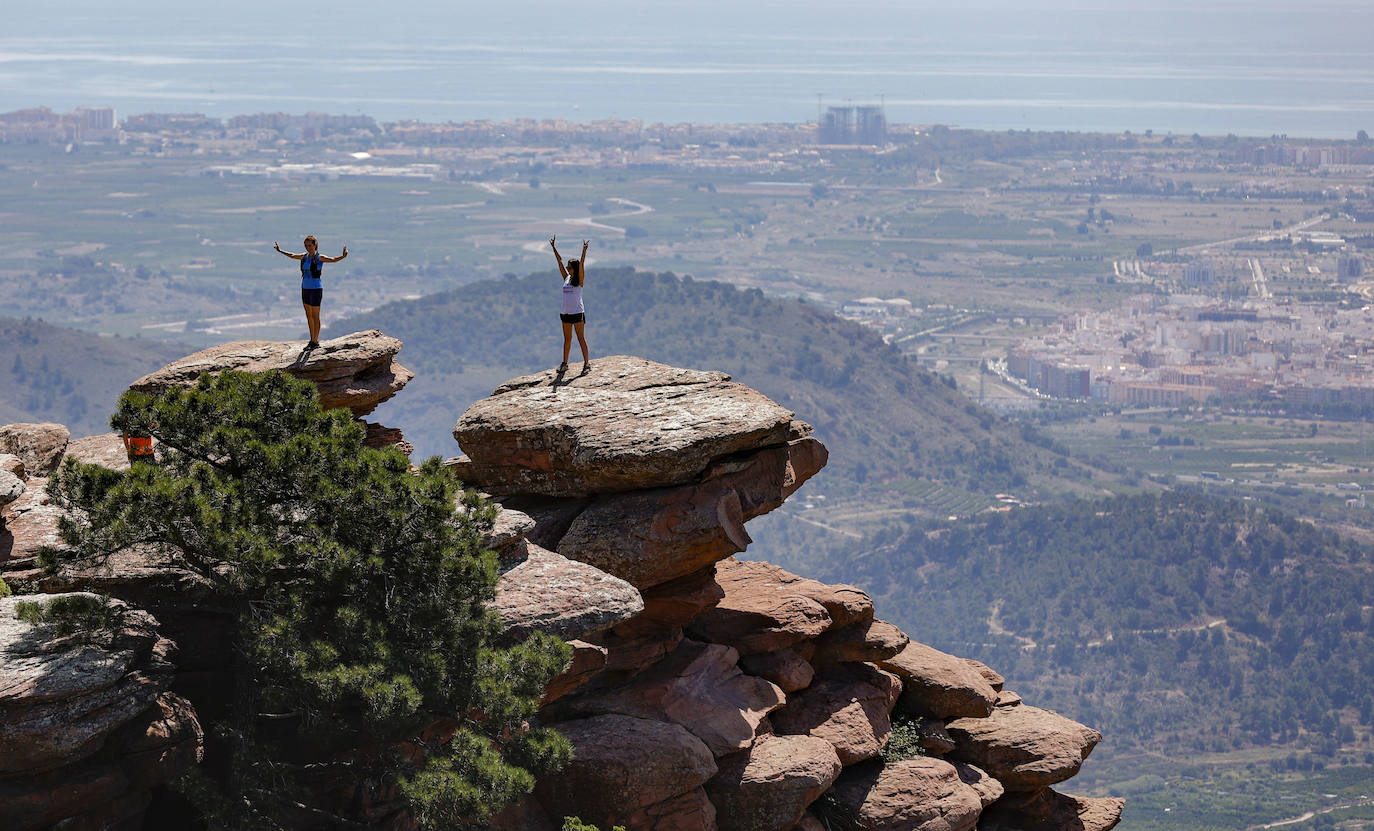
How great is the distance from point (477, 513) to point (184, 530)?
4.96 metres

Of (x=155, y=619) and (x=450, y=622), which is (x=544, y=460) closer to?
(x=450, y=622)

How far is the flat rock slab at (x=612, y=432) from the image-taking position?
104 ft

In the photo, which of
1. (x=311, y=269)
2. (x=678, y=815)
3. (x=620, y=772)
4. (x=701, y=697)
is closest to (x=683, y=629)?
(x=701, y=697)

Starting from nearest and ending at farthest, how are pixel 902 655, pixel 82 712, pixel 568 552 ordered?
pixel 82 712, pixel 568 552, pixel 902 655

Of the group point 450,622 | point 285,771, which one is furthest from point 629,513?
point 285,771

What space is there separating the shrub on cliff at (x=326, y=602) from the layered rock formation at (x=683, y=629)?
192cm

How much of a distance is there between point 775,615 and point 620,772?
6.02m

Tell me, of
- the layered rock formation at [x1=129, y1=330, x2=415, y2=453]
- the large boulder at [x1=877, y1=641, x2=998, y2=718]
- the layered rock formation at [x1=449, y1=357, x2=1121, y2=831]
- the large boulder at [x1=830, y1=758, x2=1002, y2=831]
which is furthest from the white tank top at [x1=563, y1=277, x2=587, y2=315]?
the large boulder at [x1=830, y1=758, x2=1002, y2=831]

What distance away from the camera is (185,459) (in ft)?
87.0

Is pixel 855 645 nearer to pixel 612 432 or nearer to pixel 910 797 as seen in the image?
pixel 910 797

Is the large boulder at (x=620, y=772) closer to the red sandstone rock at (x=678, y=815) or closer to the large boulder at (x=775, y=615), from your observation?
the red sandstone rock at (x=678, y=815)

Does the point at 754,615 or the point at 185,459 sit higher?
the point at 185,459

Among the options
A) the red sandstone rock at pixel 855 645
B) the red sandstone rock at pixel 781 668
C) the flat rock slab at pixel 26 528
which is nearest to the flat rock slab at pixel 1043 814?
the red sandstone rock at pixel 855 645

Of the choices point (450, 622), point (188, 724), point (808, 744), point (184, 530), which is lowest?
point (808, 744)
